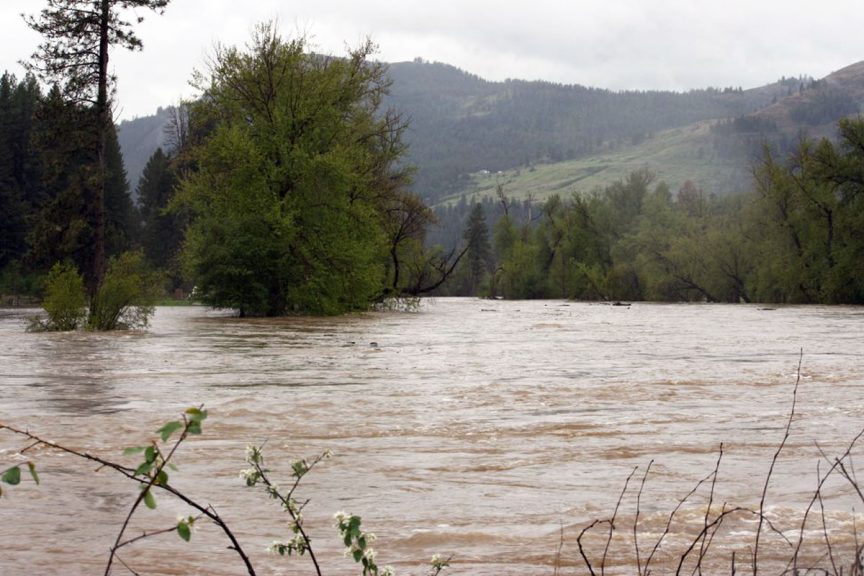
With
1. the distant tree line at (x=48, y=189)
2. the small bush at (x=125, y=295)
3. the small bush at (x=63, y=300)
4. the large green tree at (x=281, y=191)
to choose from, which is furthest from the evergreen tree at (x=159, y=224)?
the small bush at (x=63, y=300)

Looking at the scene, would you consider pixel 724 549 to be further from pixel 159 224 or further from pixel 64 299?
pixel 159 224

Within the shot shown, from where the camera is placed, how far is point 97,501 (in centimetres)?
629

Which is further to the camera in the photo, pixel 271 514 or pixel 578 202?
pixel 578 202

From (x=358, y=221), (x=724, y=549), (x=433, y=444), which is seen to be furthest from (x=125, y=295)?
(x=724, y=549)

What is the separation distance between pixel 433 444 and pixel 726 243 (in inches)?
2271

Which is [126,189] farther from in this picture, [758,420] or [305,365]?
[758,420]

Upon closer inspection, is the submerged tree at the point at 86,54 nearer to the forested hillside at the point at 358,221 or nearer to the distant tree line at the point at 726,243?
the forested hillside at the point at 358,221

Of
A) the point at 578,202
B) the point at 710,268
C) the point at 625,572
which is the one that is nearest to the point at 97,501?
the point at 625,572

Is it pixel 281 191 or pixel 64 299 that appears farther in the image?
pixel 281 191

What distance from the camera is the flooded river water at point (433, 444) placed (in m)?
5.39

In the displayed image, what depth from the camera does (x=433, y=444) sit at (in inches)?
343

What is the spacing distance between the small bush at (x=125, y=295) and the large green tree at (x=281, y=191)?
8.45 m

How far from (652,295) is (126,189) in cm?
4230

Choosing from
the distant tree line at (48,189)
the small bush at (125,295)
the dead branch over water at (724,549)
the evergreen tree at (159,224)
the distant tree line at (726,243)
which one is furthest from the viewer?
the evergreen tree at (159,224)
